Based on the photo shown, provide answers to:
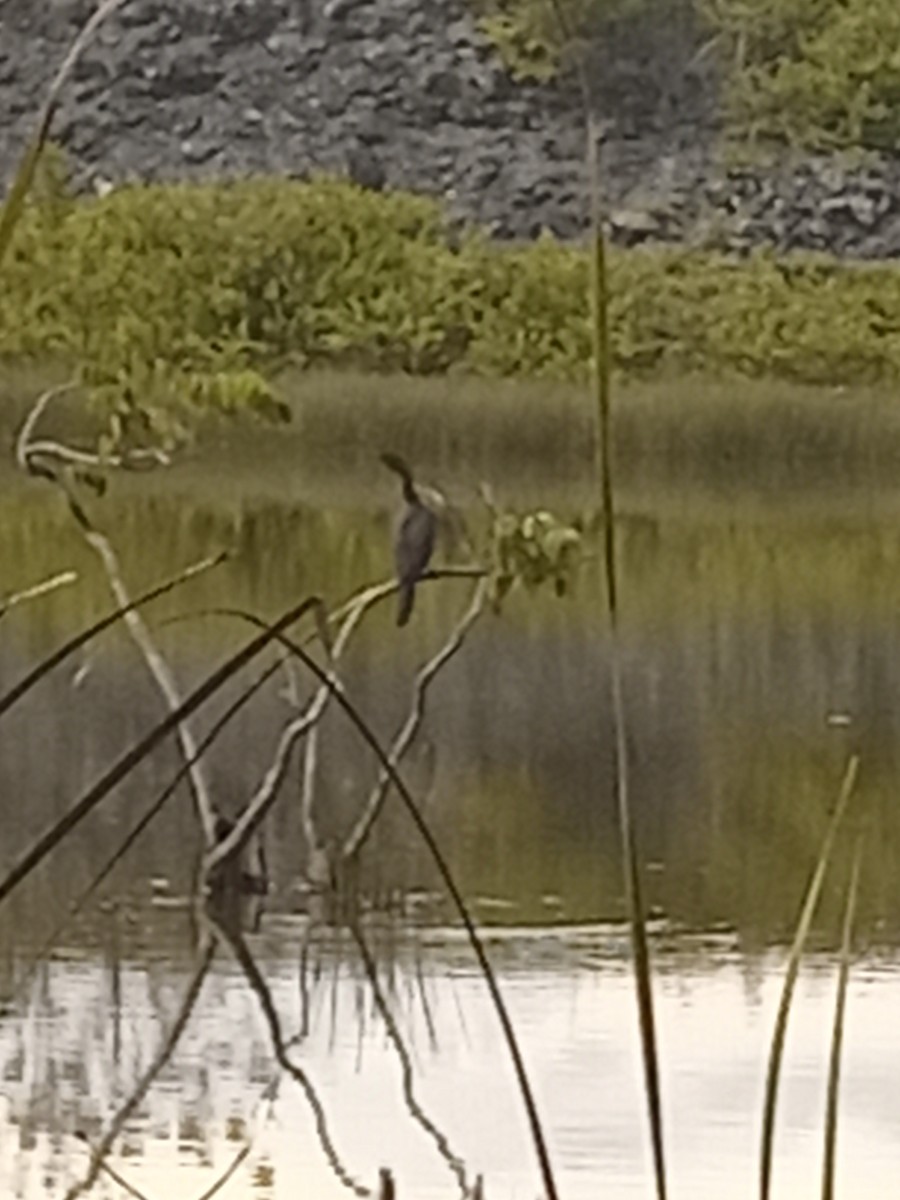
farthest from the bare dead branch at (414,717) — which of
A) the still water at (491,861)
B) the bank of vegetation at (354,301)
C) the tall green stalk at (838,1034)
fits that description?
the tall green stalk at (838,1034)

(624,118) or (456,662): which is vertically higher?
(624,118)

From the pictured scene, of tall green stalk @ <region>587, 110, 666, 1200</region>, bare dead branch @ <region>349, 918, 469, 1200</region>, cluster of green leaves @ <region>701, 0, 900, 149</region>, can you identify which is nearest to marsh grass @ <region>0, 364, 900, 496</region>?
tall green stalk @ <region>587, 110, 666, 1200</region>

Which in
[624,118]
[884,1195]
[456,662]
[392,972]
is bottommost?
[884,1195]

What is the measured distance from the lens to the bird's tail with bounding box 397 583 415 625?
1340mm

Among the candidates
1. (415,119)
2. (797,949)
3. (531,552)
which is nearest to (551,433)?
(531,552)

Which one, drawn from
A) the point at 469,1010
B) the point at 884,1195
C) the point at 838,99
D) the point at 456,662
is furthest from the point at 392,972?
the point at 838,99

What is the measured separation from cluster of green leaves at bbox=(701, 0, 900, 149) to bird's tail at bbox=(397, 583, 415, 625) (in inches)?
11.4

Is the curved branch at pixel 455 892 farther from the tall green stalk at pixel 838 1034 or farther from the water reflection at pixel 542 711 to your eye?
the tall green stalk at pixel 838 1034

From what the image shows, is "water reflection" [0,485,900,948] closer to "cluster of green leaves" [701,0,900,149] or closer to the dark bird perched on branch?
the dark bird perched on branch

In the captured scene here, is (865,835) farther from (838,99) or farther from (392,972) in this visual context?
(838,99)

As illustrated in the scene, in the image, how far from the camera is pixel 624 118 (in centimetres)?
136

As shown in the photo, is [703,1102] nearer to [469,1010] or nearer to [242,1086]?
[469,1010]

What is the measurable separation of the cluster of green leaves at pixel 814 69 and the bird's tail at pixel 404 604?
0.95 feet

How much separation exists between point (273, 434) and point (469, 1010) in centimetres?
30
